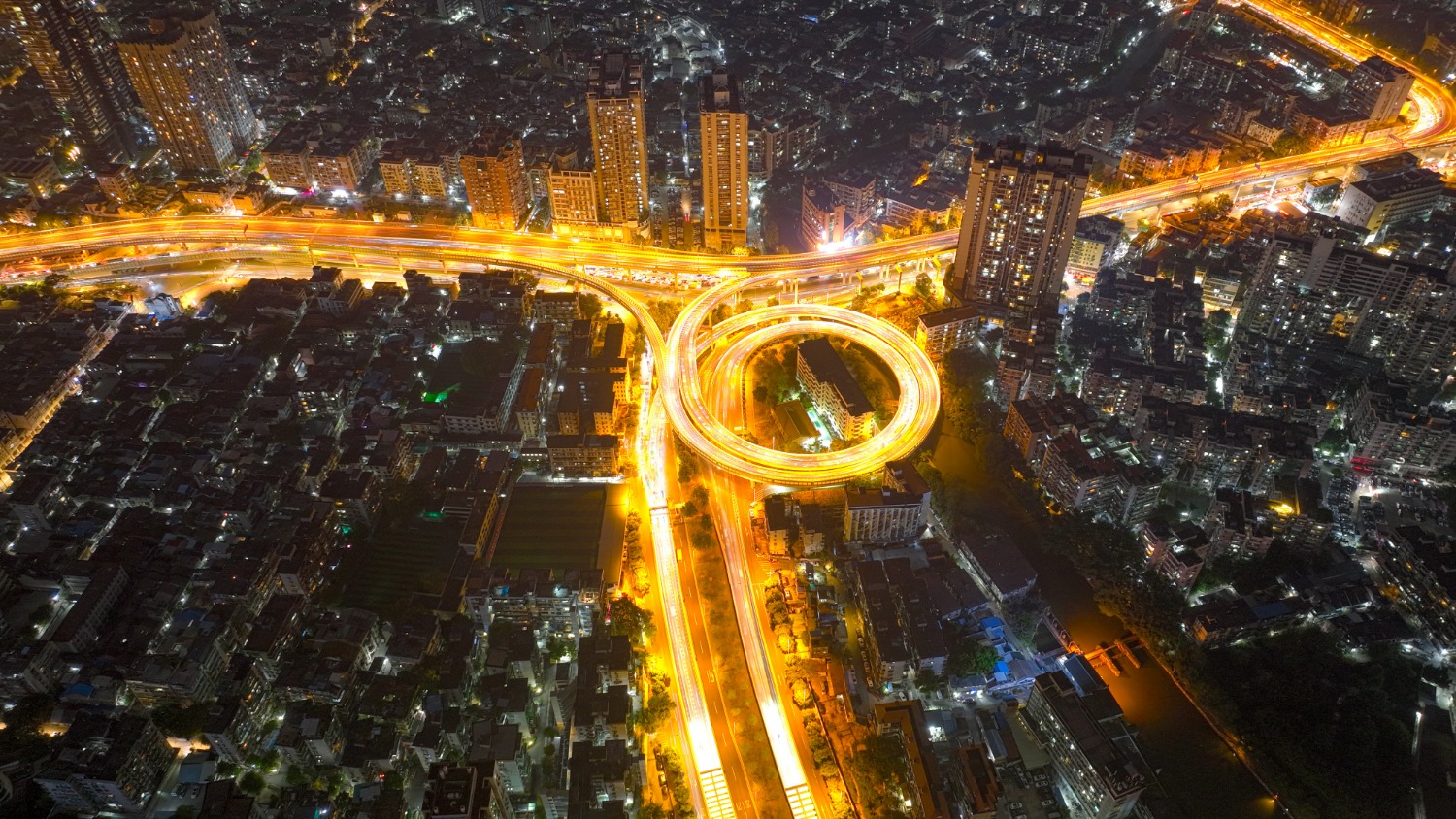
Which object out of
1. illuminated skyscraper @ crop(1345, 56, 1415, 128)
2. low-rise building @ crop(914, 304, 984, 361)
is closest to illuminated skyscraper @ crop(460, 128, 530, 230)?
low-rise building @ crop(914, 304, 984, 361)

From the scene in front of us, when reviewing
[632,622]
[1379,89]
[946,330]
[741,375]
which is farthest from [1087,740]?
[1379,89]

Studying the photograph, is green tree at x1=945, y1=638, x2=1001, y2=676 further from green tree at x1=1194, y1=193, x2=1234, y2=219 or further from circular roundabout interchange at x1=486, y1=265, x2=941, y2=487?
green tree at x1=1194, y1=193, x2=1234, y2=219

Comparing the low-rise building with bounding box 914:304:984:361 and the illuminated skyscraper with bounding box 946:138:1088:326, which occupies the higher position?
the illuminated skyscraper with bounding box 946:138:1088:326

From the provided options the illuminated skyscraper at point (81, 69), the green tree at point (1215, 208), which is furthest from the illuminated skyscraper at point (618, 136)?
the illuminated skyscraper at point (81, 69)

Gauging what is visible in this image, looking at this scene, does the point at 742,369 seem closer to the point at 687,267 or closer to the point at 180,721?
the point at 687,267

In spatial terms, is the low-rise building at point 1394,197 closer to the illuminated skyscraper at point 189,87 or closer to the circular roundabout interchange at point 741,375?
the circular roundabout interchange at point 741,375

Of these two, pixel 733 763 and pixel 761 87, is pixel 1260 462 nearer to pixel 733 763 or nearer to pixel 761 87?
pixel 733 763
